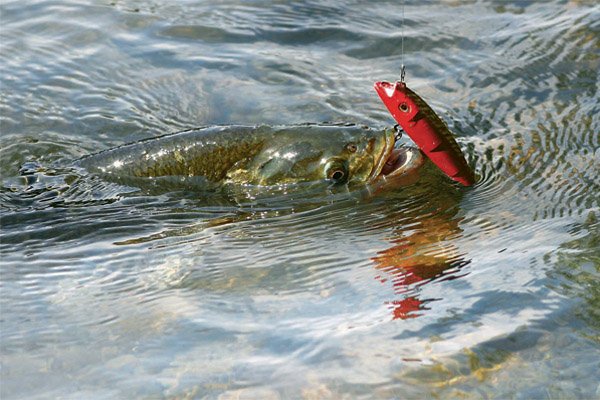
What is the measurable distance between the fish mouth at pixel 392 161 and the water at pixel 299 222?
0.15 m

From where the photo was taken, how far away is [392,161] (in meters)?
5.42

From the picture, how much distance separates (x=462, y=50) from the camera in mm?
7723

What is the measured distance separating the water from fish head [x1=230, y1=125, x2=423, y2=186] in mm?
124

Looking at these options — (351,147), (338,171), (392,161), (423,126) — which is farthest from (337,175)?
(423,126)

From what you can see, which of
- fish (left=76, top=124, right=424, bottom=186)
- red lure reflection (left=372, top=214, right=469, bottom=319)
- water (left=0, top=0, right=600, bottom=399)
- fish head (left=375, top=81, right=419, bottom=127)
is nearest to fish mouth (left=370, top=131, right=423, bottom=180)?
fish (left=76, top=124, right=424, bottom=186)

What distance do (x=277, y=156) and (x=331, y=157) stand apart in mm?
328

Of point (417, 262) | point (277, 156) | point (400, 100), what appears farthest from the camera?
point (277, 156)

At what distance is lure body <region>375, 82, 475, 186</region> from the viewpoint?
4938 millimetres

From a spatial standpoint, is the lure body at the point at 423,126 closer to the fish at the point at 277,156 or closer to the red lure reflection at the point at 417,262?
the fish at the point at 277,156

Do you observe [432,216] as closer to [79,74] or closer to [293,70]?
[293,70]

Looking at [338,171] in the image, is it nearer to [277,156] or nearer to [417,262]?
[277,156]

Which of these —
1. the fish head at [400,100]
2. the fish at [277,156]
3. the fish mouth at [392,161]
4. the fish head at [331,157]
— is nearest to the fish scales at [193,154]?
the fish at [277,156]

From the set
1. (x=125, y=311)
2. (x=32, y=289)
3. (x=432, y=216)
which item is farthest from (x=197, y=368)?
(x=432, y=216)

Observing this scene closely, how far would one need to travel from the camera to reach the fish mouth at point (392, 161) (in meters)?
5.32
